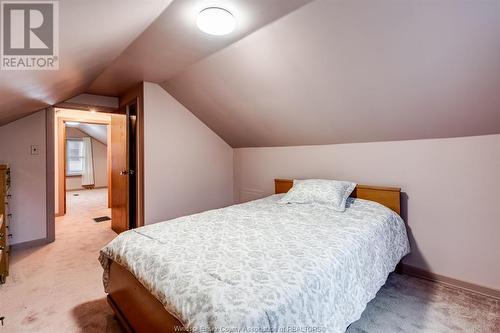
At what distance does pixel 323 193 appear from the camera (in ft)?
8.39

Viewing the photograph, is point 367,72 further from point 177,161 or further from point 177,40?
point 177,161

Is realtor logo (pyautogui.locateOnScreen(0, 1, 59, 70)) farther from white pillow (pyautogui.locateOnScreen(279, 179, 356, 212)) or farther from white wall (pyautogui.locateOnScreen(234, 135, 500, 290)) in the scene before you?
white wall (pyautogui.locateOnScreen(234, 135, 500, 290))

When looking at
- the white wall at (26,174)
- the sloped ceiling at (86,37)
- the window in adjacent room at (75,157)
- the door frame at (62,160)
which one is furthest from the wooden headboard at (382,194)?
the window in adjacent room at (75,157)

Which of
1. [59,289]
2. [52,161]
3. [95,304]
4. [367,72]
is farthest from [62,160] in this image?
[367,72]

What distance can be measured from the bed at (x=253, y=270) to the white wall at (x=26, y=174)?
7.05 ft

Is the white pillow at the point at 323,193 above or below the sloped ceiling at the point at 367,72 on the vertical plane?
below

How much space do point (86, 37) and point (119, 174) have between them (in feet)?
8.71

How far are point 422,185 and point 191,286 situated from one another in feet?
7.55

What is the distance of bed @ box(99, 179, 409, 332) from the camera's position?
40.9 inches

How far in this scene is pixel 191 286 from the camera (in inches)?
44.6

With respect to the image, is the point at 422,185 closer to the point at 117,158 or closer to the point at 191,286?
the point at 191,286

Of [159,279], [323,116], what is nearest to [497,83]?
[323,116]

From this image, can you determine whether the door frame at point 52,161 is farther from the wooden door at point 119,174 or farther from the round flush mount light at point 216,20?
the round flush mount light at point 216,20

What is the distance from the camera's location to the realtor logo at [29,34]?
95 centimetres
